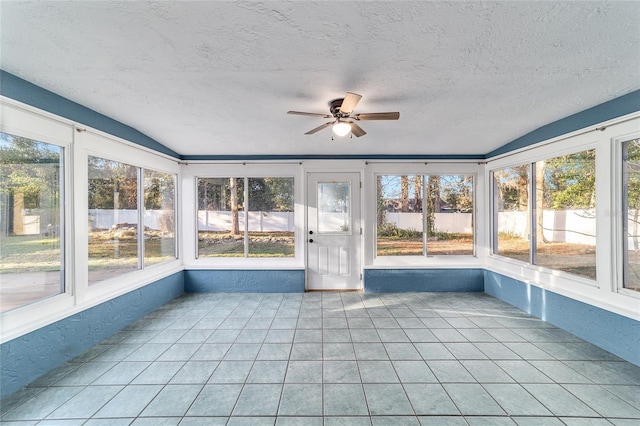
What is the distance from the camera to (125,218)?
331 centimetres

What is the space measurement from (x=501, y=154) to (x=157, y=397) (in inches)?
191

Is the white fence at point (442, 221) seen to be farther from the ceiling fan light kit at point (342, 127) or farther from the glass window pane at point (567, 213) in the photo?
the ceiling fan light kit at point (342, 127)

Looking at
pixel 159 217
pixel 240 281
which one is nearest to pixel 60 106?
pixel 159 217

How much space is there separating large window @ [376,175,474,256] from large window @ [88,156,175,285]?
11.0ft

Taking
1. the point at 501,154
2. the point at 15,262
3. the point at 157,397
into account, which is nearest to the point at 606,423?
the point at 157,397

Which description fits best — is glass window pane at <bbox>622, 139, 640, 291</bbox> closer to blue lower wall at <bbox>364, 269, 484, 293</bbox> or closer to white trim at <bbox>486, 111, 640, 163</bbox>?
white trim at <bbox>486, 111, 640, 163</bbox>

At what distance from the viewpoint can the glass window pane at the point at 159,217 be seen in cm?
370

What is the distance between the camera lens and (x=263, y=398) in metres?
1.92

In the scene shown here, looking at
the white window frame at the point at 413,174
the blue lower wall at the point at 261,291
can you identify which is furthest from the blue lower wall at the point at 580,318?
the white window frame at the point at 413,174

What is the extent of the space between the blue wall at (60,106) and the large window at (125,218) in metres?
0.35

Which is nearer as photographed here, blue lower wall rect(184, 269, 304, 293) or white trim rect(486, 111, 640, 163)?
white trim rect(486, 111, 640, 163)

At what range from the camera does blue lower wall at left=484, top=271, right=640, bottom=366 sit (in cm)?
236

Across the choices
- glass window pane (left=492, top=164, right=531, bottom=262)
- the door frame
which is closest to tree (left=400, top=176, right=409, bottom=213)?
the door frame

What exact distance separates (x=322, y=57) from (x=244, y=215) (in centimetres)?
313
